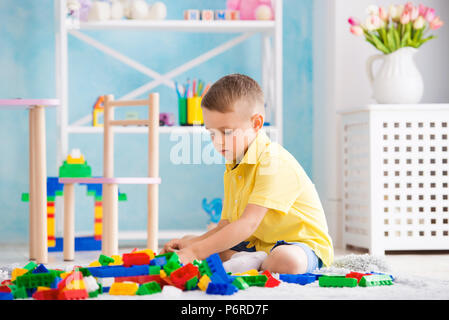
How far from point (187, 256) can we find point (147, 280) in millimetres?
140

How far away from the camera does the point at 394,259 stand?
2.01 meters

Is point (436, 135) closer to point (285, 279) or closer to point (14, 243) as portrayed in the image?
point (285, 279)

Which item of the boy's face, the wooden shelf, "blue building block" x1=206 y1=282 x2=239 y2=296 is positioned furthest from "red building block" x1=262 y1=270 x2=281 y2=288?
the wooden shelf

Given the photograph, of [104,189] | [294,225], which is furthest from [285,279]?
[104,189]

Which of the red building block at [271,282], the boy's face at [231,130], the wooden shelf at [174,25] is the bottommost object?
the red building block at [271,282]

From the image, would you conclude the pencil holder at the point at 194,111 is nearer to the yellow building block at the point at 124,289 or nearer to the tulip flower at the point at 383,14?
the tulip flower at the point at 383,14

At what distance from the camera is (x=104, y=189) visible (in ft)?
6.41

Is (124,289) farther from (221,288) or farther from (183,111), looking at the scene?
(183,111)

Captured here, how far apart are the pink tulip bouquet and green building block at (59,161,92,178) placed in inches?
42.7

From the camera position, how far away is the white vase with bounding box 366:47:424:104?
7.40 feet

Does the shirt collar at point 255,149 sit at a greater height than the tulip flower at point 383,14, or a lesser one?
lesser

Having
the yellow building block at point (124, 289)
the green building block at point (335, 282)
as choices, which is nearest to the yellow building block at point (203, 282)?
the yellow building block at point (124, 289)

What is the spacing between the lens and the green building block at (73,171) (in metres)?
2.11

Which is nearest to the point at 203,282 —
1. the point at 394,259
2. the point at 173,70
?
the point at 394,259
